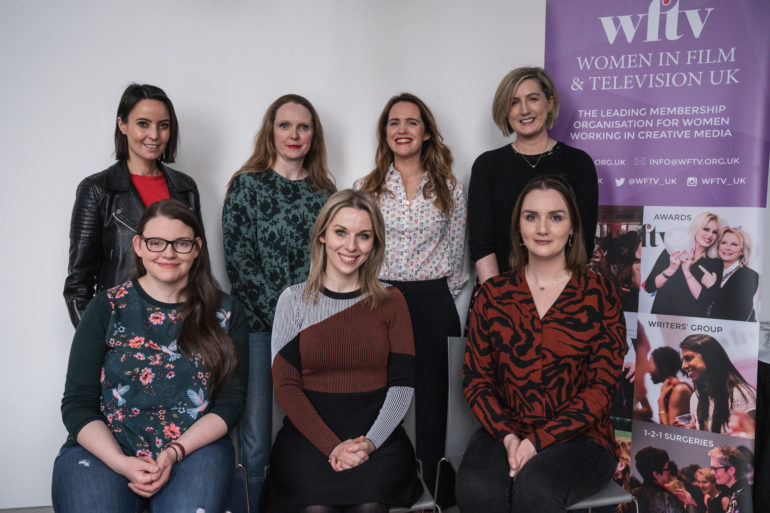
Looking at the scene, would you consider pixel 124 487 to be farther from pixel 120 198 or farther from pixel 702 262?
pixel 702 262

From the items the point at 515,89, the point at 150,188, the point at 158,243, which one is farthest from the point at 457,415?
the point at 150,188

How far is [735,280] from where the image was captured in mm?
2570

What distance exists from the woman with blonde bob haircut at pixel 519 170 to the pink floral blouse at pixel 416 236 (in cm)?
13

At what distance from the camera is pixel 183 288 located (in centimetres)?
184

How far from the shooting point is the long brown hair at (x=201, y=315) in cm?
176

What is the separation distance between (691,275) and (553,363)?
121cm

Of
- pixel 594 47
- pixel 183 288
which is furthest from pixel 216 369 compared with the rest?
pixel 594 47

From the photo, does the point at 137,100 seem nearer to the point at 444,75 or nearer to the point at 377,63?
the point at 377,63

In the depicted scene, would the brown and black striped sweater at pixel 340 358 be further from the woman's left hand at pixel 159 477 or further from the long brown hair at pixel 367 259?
the woman's left hand at pixel 159 477

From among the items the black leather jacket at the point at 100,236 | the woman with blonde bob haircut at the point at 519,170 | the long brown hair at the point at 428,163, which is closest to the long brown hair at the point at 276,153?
the long brown hair at the point at 428,163

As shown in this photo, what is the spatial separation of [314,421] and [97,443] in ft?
2.03

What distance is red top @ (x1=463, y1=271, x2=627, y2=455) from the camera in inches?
71.9

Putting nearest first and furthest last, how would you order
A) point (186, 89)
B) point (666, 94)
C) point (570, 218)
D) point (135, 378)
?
point (135, 378) < point (570, 218) < point (666, 94) < point (186, 89)

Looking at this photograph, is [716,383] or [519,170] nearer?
[519,170]
